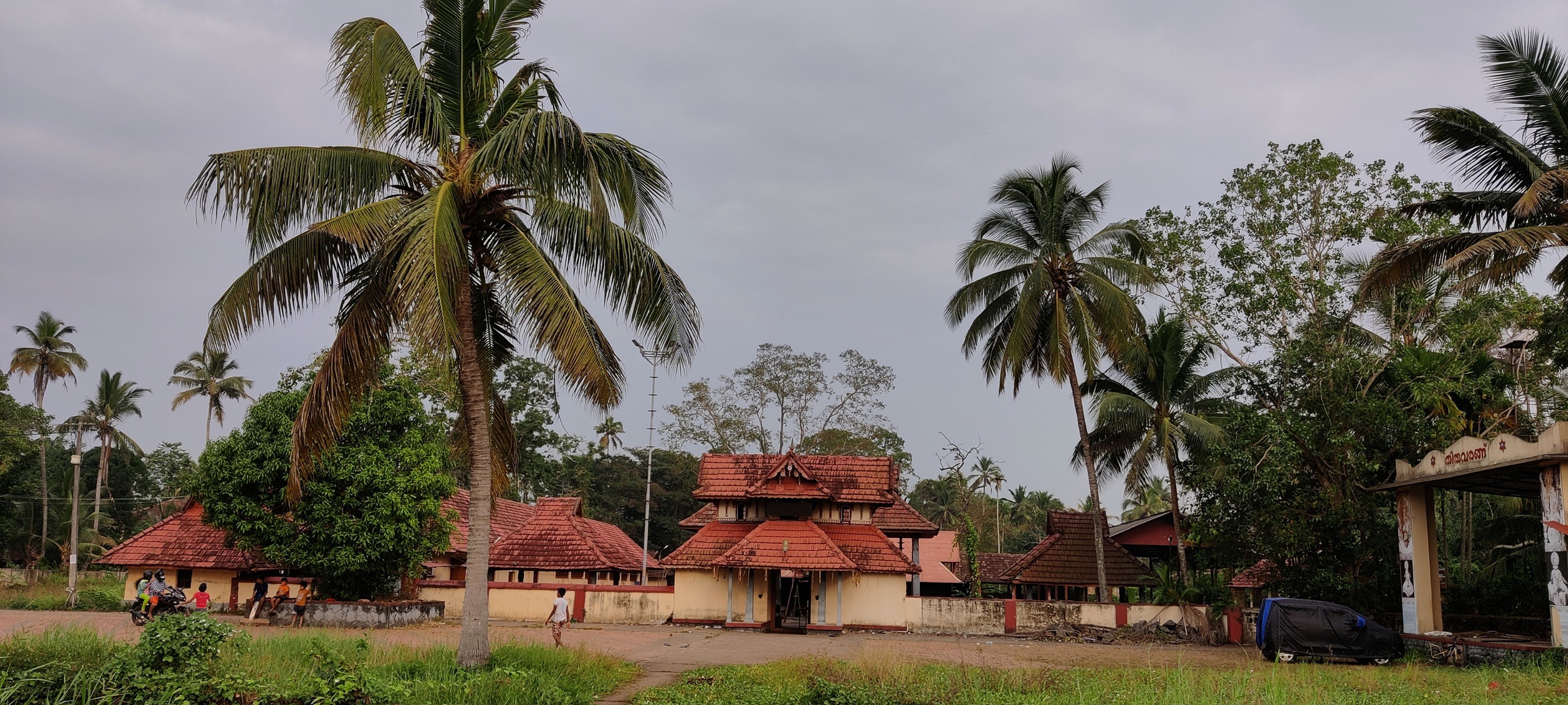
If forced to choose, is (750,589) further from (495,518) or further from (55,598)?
(55,598)

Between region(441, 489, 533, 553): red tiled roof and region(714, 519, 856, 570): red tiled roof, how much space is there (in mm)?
7501

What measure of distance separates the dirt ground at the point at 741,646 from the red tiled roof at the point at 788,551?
5.88ft

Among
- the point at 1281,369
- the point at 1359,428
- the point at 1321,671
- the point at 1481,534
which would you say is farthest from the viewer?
the point at 1481,534

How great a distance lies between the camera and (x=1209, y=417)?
29078mm

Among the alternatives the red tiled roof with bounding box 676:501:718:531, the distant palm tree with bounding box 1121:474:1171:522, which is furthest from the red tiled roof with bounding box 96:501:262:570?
the distant palm tree with bounding box 1121:474:1171:522

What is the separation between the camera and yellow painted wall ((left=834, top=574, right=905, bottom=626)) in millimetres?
27922

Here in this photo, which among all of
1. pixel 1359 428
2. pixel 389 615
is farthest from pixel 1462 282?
pixel 389 615

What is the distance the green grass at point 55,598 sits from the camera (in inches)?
1117

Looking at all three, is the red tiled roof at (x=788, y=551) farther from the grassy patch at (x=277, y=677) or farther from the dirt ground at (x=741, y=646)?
the grassy patch at (x=277, y=677)

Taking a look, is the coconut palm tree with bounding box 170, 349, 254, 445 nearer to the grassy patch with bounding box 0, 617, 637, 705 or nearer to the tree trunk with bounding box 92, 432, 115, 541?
the tree trunk with bounding box 92, 432, 115, 541

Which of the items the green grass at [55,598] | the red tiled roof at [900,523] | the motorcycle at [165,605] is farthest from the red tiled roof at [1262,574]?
the green grass at [55,598]

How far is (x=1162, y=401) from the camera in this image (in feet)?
93.6

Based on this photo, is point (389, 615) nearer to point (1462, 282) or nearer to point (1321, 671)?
point (1321, 671)

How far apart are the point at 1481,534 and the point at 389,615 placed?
93.5ft
